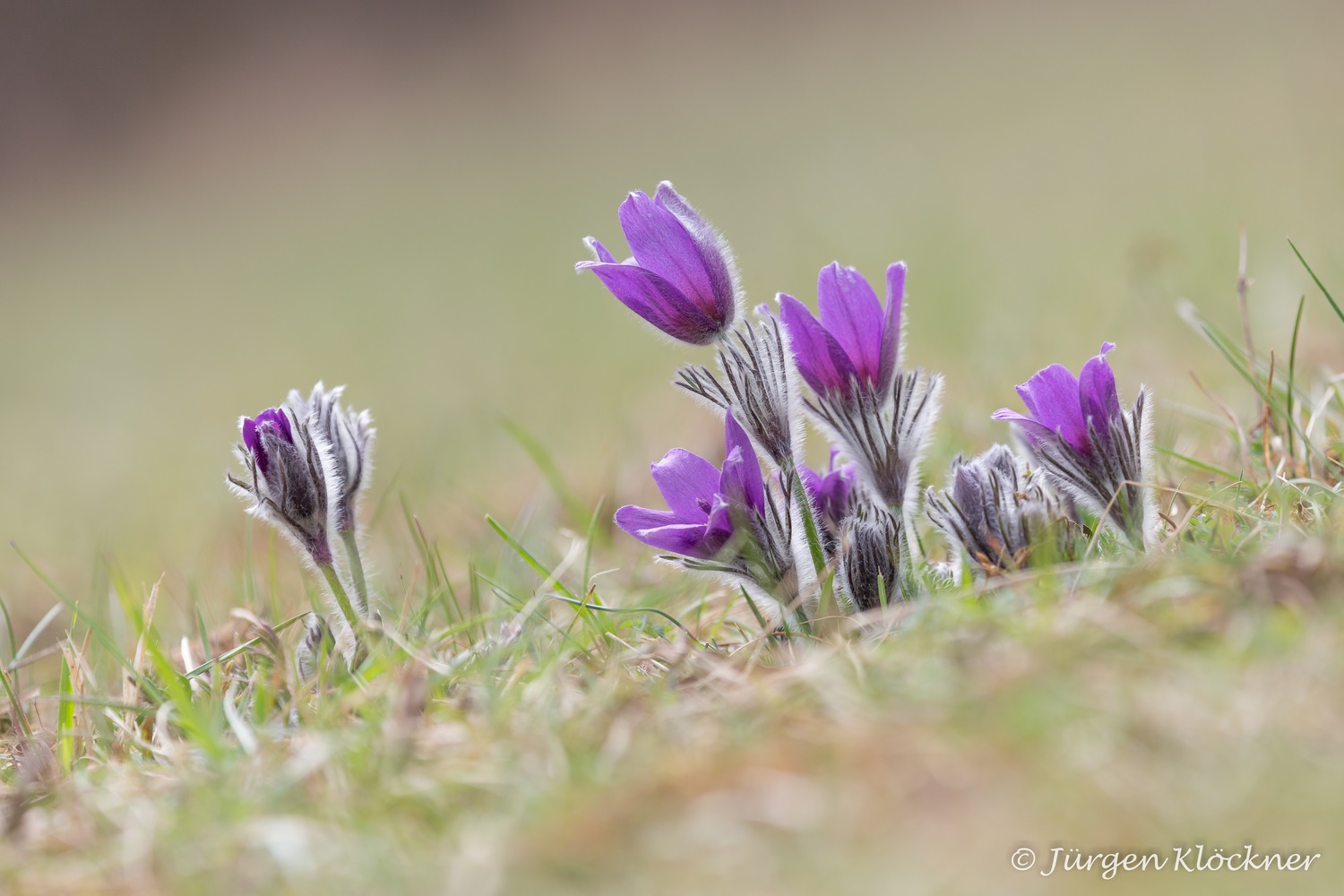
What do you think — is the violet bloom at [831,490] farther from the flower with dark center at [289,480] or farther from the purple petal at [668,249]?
the flower with dark center at [289,480]

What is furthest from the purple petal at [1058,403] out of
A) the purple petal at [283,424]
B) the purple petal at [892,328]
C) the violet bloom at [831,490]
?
the purple petal at [283,424]

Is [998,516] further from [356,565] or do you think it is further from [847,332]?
[356,565]

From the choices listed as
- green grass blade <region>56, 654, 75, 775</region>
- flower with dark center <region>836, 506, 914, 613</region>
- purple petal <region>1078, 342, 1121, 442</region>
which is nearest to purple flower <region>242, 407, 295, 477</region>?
green grass blade <region>56, 654, 75, 775</region>

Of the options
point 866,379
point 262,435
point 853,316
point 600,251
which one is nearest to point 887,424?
point 866,379

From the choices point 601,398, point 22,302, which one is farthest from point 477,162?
point 601,398

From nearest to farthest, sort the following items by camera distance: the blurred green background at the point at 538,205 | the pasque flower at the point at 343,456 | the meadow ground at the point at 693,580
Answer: the meadow ground at the point at 693,580 → the pasque flower at the point at 343,456 → the blurred green background at the point at 538,205
